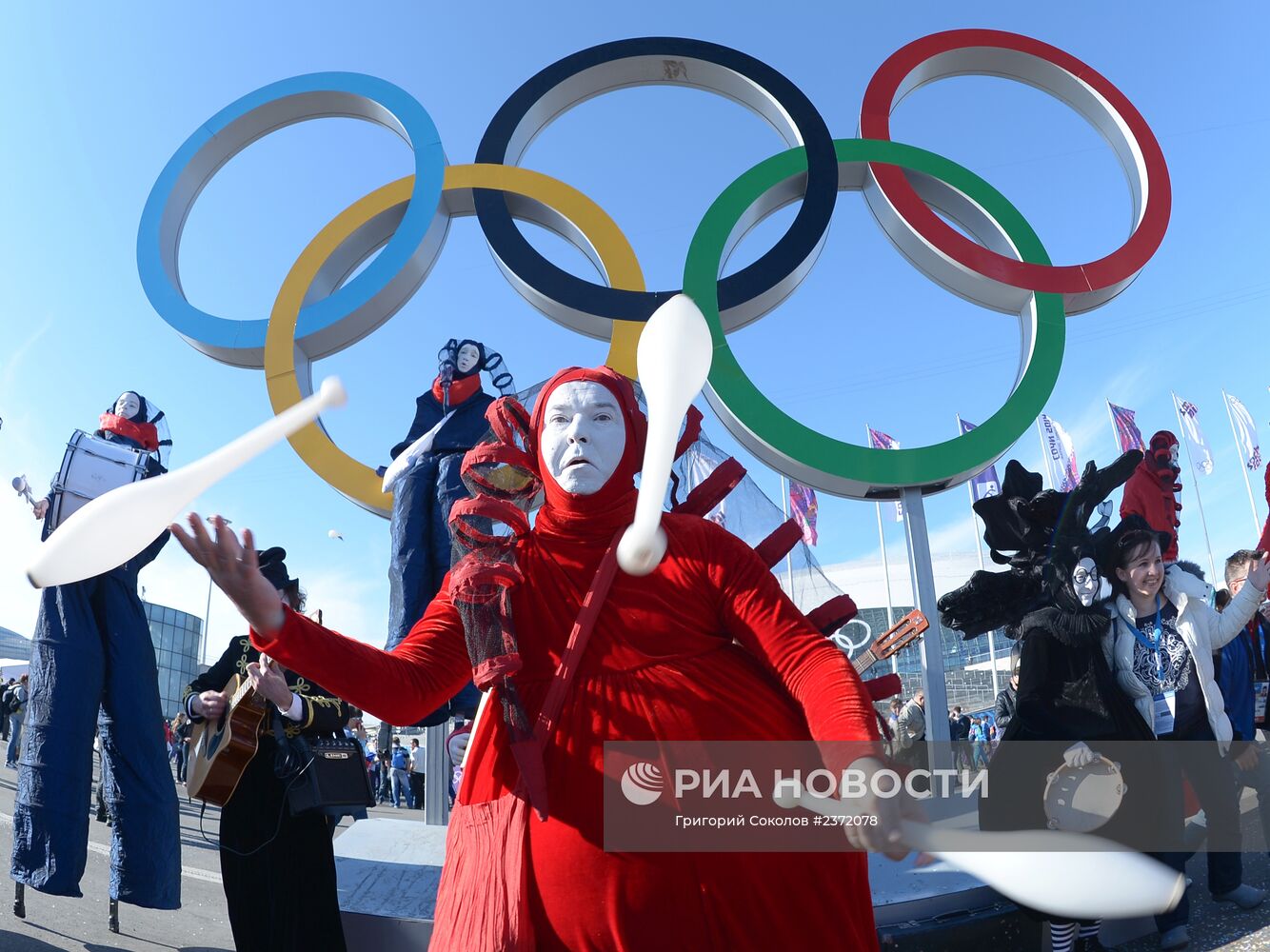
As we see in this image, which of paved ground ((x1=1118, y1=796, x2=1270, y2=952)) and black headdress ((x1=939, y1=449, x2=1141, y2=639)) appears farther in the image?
black headdress ((x1=939, y1=449, x2=1141, y2=639))

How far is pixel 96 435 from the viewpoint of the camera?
12.2 ft

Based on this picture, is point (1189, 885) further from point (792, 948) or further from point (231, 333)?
point (231, 333)

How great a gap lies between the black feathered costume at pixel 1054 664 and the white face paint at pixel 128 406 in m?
3.49

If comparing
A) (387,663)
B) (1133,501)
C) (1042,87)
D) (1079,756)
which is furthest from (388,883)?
(1042,87)

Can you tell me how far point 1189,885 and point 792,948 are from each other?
2.74m

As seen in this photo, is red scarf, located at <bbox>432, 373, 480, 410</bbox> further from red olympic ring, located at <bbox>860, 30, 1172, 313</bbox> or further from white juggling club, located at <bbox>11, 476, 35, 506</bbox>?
red olympic ring, located at <bbox>860, 30, 1172, 313</bbox>

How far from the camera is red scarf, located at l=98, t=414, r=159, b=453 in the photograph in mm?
3703

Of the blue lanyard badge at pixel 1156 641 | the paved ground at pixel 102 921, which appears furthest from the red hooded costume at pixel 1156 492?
the paved ground at pixel 102 921

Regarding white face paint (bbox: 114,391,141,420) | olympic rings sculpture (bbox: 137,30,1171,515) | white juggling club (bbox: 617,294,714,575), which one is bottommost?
white juggling club (bbox: 617,294,714,575)

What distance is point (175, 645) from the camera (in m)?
35.0

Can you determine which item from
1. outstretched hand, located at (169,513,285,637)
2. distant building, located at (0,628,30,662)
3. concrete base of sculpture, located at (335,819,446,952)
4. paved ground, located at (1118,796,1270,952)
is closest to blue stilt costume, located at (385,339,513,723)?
concrete base of sculpture, located at (335,819,446,952)

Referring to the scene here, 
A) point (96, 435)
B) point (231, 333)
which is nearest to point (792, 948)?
point (96, 435)

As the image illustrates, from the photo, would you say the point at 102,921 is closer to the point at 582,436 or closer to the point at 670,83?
the point at 582,436

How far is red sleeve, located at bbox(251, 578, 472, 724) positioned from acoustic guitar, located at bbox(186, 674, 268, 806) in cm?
144
